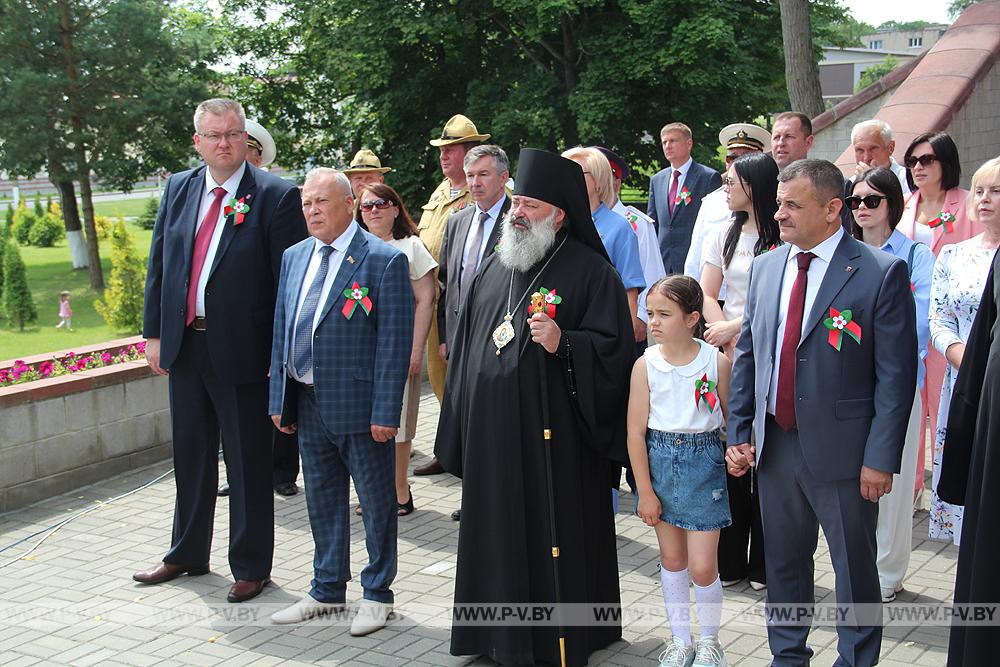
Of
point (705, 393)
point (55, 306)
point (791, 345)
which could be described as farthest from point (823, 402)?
point (55, 306)

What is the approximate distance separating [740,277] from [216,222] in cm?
289

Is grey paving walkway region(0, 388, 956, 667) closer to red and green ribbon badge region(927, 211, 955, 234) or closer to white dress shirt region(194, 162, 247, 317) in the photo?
white dress shirt region(194, 162, 247, 317)

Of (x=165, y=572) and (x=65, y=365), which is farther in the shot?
(x=65, y=365)

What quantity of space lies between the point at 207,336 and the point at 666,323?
2.60m

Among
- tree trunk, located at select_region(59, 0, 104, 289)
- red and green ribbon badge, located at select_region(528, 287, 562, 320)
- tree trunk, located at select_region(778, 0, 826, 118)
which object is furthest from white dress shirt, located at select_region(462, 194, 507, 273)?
tree trunk, located at select_region(59, 0, 104, 289)

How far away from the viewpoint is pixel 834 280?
15.1ft

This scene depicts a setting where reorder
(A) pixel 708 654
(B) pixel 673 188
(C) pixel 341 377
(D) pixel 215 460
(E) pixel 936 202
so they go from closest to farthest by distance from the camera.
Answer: (A) pixel 708 654 → (C) pixel 341 377 → (D) pixel 215 460 → (E) pixel 936 202 → (B) pixel 673 188

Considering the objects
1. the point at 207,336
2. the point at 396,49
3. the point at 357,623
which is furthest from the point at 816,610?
the point at 396,49

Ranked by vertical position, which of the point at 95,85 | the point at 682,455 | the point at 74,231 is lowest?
the point at 682,455

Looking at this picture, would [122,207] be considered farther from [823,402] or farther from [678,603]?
[823,402]

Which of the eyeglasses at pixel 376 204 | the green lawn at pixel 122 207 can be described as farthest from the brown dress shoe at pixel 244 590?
the green lawn at pixel 122 207

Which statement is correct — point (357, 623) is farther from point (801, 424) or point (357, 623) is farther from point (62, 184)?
point (62, 184)

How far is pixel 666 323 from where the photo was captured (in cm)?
502

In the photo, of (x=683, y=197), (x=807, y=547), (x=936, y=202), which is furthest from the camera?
(x=683, y=197)
